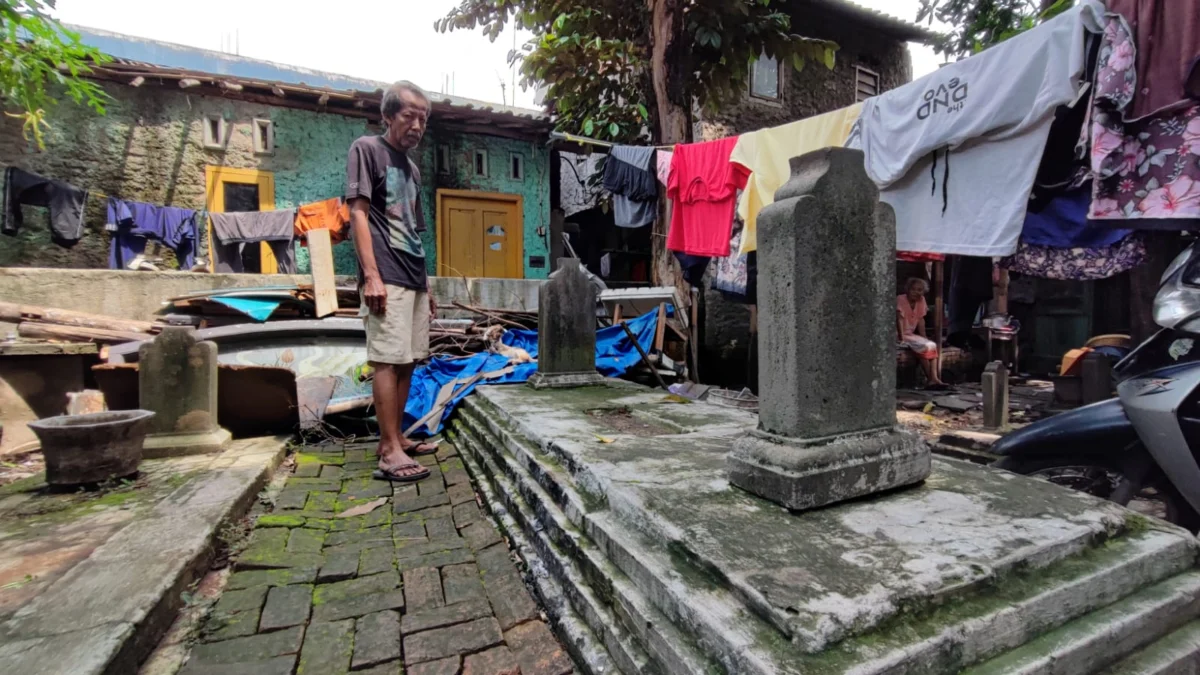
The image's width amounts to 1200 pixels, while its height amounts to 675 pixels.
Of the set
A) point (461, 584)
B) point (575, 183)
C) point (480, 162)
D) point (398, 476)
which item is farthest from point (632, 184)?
point (575, 183)

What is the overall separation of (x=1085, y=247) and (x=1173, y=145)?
114 centimetres

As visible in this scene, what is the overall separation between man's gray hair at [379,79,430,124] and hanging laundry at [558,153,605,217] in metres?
9.25

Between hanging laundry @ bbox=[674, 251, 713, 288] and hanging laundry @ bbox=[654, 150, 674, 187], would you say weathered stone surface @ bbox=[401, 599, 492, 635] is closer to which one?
hanging laundry @ bbox=[674, 251, 713, 288]

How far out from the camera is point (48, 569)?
2121 mm

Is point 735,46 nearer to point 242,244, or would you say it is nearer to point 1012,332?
point 1012,332

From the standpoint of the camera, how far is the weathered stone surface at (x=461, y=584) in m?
2.20

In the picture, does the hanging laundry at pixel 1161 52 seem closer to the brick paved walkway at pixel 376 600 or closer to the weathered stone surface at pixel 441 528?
the brick paved walkway at pixel 376 600

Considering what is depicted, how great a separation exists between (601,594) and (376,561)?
1.19 meters

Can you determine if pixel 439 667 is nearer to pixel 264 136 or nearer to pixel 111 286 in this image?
pixel 111 286

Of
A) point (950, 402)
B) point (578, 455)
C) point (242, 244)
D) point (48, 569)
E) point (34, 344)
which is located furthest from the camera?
point (242, 244)

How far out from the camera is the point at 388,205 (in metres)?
3.61

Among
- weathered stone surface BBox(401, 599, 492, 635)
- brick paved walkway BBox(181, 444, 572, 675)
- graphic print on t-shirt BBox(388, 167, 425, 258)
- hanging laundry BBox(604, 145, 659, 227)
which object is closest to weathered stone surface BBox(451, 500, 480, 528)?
brick paved walkway BBox(181, 444, 572, 675)

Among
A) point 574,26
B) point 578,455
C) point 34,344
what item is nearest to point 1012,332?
point 574,26

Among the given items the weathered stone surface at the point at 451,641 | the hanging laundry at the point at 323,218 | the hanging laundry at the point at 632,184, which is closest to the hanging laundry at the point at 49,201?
the hanging laundry at the point at 323,218
